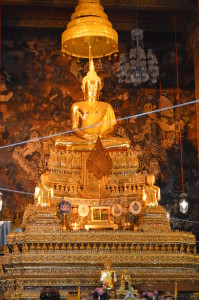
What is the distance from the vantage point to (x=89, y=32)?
844cm

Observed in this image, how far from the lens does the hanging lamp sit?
845 cm

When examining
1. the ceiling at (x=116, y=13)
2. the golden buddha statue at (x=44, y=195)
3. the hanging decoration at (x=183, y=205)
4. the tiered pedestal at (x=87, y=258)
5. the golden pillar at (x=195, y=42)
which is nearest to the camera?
the tiered pedestal at (x=87, y=258)

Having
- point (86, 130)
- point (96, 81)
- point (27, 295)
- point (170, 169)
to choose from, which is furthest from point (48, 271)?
point (170, 169)

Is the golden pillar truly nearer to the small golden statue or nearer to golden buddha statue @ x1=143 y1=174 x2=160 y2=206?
golden buddha statue @ x1=143 y1=174 x2=160 y2=206

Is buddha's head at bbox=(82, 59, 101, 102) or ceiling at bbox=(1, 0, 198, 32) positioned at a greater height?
ceiling at bbox=(1, 0, 198, 32)

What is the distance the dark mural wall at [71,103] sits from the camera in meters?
10.8

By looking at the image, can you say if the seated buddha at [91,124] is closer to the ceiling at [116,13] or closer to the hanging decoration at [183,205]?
the hanging decoration at [183,205]

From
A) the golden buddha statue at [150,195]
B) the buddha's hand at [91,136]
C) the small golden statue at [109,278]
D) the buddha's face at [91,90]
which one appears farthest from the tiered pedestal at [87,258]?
the buddha's face at [91,90]

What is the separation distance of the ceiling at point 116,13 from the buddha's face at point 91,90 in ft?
8.72

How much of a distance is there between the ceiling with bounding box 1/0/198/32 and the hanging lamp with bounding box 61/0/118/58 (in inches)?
67.8

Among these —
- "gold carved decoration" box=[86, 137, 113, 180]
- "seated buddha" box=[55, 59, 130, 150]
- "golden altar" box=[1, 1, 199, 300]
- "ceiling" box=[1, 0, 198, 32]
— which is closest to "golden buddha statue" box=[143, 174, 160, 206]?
"golden altar" box=[1, 1, 199, 300]

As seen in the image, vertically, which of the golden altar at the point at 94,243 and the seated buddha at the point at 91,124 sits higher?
the seated buddha at the point at 91,124

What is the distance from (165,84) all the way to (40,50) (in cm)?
285

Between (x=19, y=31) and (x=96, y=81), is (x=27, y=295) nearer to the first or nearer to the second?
(x=96, y=81)
